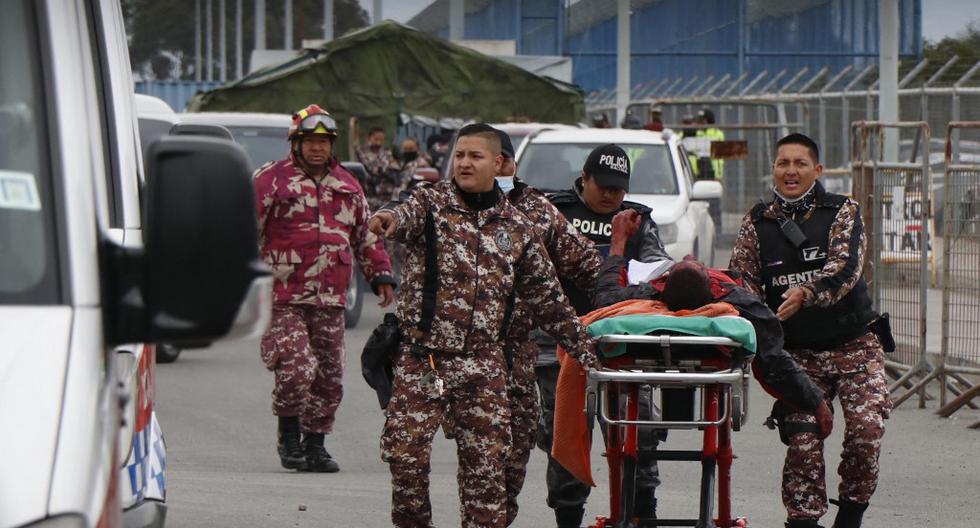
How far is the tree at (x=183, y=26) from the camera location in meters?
92.9

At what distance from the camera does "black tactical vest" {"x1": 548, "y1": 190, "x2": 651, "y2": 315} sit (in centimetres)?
764

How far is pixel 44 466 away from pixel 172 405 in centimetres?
970

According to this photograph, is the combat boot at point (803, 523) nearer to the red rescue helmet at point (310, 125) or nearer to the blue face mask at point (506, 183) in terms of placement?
the blue face mask at point (506, 183)

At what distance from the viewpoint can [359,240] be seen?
386 inches

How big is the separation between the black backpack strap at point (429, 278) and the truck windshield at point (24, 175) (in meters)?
3.33

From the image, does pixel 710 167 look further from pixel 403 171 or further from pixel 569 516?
pixel 569 516

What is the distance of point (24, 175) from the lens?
3430 millimetres

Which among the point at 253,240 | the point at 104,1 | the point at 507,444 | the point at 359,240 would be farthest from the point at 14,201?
the point at 359,240

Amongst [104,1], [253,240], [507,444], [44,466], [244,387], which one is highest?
[104,1]

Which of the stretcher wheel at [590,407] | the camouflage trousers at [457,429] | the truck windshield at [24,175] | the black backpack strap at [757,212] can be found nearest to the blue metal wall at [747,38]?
the black backpack strap at [757,212]

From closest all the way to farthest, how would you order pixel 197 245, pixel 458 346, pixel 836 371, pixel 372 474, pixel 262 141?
pixel 197 245 < pixel 458 346 < pixel 836 371 < pixel 372 474 < pixel 262 141

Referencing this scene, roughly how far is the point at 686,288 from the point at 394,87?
1871 cm

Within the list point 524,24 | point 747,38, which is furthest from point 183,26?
point 747,38

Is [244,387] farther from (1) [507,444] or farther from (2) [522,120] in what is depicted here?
(2) [522,120]
